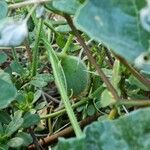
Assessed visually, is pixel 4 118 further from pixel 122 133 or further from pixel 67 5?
pixel 122 133

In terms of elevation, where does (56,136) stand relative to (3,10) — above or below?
below

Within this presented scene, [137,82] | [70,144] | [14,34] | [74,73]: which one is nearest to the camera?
[70,144]

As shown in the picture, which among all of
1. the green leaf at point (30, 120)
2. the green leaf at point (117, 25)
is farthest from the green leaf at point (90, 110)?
the green leaf at point (117, 25)

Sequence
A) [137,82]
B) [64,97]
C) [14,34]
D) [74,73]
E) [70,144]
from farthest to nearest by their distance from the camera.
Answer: [74,73] < [137,82] < [64,97] < [14,34] < [70,144]

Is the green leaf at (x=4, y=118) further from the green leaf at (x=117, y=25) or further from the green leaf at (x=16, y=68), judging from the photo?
the green leaf at (x=117, y=25)

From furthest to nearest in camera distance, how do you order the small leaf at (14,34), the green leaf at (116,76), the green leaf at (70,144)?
the green leaf at (116,76), the small leaf at (14,34), the green leaf at (70,144)

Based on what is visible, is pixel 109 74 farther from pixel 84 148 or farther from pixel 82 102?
pixel 84 148

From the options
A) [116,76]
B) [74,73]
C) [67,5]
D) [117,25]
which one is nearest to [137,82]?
[116,76]
